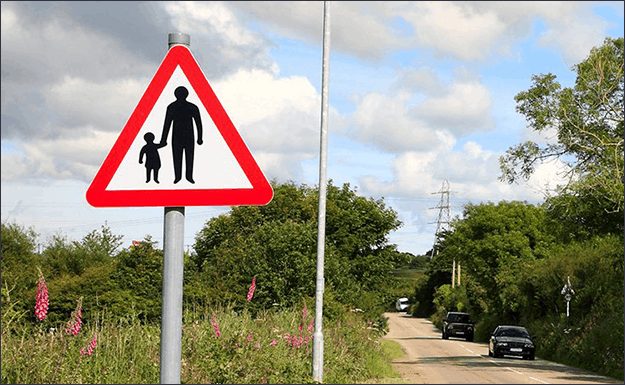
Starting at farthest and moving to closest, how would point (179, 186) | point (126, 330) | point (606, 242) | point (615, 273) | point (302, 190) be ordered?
point (302, 190), point (606, 242), point (615, 273), point (126, 330), point (179, 186)

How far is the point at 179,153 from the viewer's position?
A: 14.0ft

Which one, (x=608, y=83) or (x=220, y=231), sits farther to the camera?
(x=220, y=231)

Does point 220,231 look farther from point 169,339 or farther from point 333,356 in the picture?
point 169,339

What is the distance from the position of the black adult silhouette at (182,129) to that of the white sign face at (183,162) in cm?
1

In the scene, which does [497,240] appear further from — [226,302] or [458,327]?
[226,302]

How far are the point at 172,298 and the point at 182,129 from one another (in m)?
0.83

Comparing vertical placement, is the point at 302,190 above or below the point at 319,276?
above

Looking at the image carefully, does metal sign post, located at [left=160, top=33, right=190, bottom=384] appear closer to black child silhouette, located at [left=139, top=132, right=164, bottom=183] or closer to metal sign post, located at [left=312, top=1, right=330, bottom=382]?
black child silhouette, located at [left=139, top=132, right=164, bottom=183]

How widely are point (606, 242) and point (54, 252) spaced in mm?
38828

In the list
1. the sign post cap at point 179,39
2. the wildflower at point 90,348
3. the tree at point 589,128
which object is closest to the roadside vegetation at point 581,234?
the tree at point 589,128

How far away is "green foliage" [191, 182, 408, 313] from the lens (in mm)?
35562

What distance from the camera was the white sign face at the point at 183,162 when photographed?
425 centimetres

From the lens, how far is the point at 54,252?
218 feet

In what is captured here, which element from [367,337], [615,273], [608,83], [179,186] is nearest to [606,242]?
[615,273]
